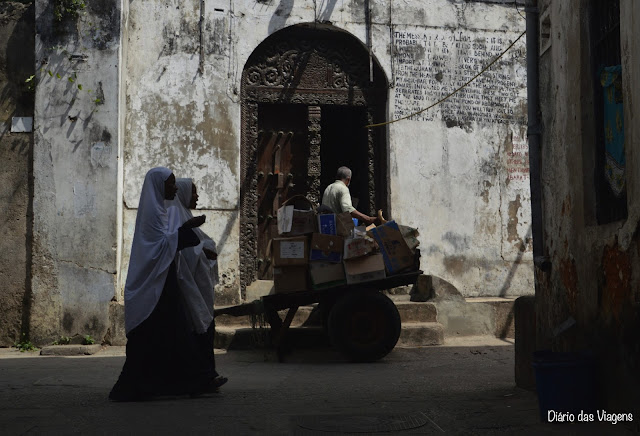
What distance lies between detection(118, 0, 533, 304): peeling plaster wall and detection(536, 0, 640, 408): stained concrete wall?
4803 mm

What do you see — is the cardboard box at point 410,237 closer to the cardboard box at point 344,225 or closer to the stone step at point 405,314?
the cardboard box at point 344,225

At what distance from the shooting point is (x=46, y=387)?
6.12 meters

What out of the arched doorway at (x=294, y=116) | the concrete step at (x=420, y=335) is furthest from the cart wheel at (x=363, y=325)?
the arched doorway at (x=294, y=116)

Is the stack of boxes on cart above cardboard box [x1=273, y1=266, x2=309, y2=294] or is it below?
above

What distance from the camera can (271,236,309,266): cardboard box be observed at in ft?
26.0

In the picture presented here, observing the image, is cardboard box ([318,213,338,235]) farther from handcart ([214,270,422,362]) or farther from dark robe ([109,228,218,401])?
dark robe ([109,228,218,401])

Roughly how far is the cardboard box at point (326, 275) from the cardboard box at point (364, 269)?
0.33 ft

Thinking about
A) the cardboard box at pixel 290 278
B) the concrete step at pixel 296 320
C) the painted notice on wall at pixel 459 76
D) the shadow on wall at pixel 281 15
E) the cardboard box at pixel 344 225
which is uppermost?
the shadow on wall at pixel 281 15

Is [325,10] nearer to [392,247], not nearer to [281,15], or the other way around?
[281,15]

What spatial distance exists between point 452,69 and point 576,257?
6302mm

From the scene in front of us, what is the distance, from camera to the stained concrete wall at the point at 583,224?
423 centimetres

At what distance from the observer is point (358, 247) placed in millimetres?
7867

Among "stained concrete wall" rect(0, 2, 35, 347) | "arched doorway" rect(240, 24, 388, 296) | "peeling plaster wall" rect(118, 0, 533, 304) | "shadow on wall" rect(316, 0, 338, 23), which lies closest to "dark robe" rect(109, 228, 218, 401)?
"peeling plaster wall" rect(118, 0, 533, 304)

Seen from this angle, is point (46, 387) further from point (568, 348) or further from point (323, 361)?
point (568, 348)
